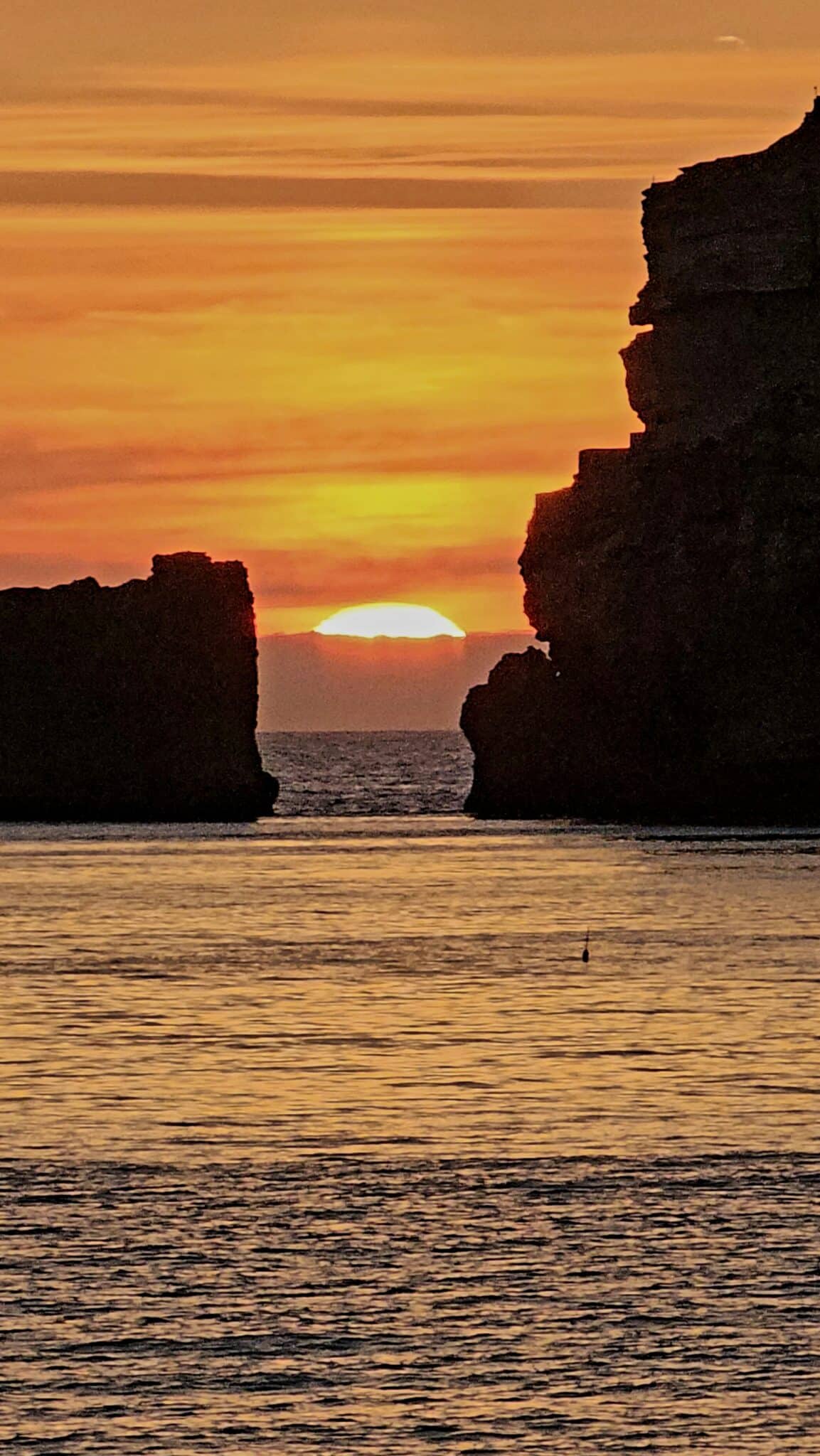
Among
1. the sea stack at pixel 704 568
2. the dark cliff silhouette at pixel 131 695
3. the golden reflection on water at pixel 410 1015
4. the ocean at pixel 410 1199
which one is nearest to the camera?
the ocean at pixel 410 1199

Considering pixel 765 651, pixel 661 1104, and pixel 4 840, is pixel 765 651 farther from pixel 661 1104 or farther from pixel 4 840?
pixel 661 1104

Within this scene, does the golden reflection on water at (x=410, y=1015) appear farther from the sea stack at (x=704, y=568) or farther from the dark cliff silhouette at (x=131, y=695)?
the dark cliff silhouette at (x=131, y=695)

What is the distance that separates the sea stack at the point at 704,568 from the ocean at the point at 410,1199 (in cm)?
7744

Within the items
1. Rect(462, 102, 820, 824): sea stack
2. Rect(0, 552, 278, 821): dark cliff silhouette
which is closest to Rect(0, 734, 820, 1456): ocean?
Rect(462, 102, 820, 824): sea stack

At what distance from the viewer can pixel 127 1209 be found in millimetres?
23625

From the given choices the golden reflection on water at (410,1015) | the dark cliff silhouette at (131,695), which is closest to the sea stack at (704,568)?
the dark cliff silhouette at (131,695)

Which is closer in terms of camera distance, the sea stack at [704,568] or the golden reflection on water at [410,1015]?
the golden reflection on water at [410,1015]

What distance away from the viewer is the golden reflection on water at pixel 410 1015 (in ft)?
93.3

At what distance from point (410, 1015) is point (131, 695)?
12080 centimetres

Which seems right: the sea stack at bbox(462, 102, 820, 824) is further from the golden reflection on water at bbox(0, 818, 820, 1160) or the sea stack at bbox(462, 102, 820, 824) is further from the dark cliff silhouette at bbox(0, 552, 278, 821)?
the golden reflection on water at bbox(0, 818, 820, 1160)

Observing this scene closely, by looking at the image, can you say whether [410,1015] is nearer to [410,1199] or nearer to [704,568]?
[410,1199]

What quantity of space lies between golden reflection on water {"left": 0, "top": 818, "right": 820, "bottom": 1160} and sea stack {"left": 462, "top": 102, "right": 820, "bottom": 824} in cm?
4836

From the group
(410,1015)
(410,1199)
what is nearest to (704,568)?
(410,1015)

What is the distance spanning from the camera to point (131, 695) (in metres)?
160
